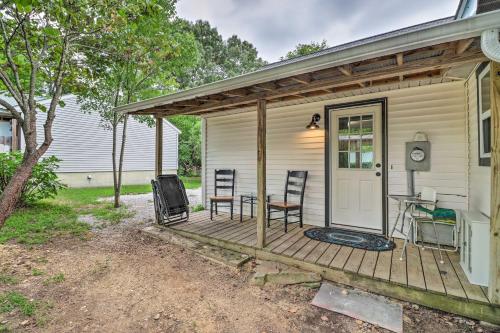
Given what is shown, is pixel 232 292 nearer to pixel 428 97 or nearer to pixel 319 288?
pixel 319 288

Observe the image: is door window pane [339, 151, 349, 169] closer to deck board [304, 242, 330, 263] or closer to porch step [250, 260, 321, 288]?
deck board [304, 242, 330, 263]

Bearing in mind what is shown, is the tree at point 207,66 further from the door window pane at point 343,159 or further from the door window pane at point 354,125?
the door window pane at point 354,125

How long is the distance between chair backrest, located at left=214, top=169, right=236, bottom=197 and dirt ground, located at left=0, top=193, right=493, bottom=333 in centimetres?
211

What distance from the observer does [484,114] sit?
2.54 metres

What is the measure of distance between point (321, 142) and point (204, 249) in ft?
8.79

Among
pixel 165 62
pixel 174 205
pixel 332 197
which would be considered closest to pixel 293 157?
pixel 332 197

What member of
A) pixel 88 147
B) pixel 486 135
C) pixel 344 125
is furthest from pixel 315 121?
pixel 88 147

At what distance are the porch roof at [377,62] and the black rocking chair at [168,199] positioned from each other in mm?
1671

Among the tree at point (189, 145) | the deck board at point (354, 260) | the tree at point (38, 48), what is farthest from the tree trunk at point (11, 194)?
the tree at point (189, 145)

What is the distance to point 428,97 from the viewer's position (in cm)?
349

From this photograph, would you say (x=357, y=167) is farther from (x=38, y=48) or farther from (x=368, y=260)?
(x=38, y=48)

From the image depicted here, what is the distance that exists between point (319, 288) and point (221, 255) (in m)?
1.36

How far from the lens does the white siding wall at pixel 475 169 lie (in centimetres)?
258

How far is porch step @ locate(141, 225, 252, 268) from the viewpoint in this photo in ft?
10.6
